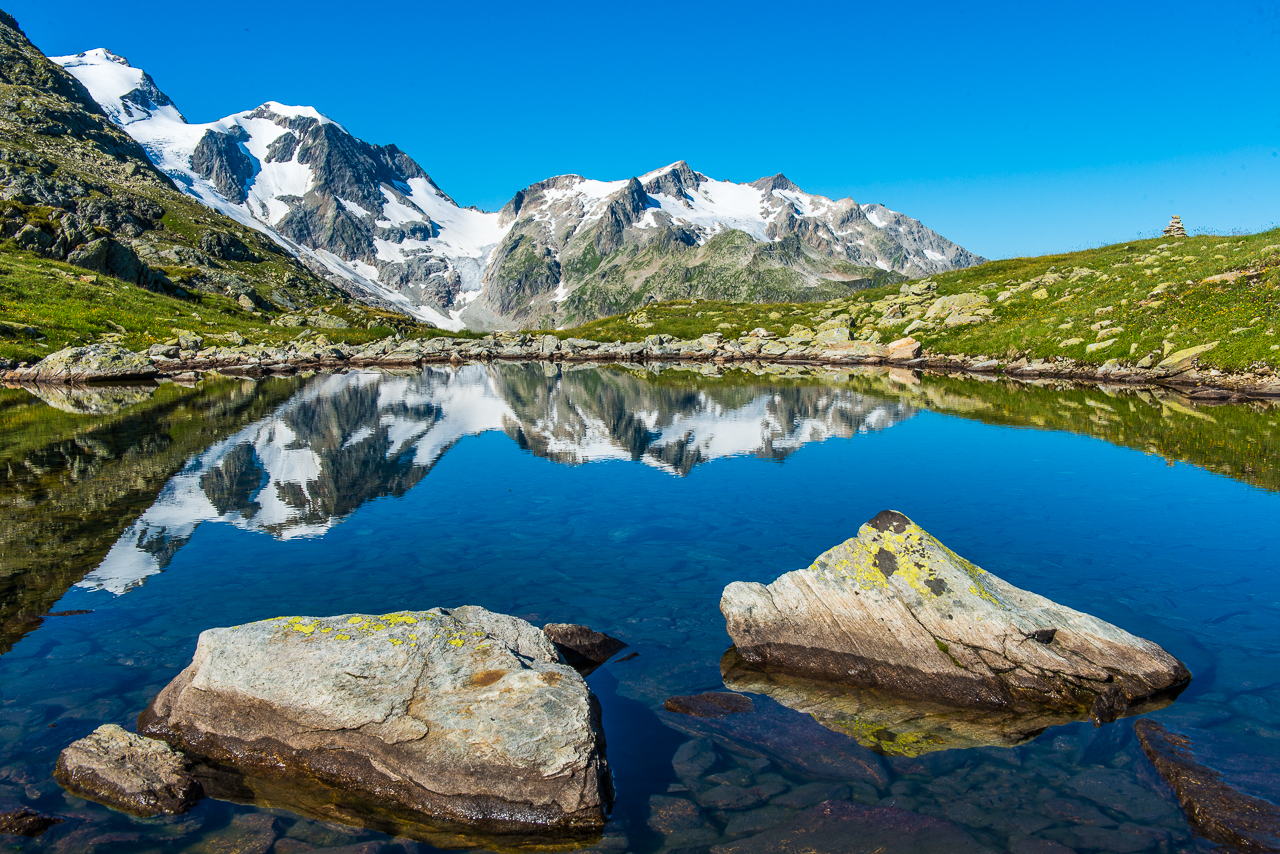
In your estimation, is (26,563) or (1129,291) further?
(1129,291)

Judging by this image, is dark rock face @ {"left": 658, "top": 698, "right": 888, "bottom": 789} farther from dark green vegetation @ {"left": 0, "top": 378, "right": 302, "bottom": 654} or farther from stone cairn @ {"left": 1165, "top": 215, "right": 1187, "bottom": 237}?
stone cairn @ {"left": 1165, "top": 215, "right": 1187, "bottom": 237}

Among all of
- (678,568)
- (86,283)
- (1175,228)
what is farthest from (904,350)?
(86,283)

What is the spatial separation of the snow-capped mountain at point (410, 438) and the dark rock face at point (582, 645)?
445 inches

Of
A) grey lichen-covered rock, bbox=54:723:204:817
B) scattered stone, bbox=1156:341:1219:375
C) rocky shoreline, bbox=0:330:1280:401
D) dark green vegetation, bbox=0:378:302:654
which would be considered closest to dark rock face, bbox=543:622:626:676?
grey lichen-covered rock, bbox=54:723:204:817

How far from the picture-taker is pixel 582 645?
13367 millimetres

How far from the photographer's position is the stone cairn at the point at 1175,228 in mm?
112825

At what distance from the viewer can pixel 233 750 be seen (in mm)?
10078

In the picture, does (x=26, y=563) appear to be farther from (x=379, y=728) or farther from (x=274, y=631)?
(x=379, y=728)

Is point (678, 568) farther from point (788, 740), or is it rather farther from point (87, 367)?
point (87, 367)

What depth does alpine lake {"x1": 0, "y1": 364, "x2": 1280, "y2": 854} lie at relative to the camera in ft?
29.7

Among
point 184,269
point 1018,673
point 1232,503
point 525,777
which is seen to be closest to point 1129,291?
point 1232,503

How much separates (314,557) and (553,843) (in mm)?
13534

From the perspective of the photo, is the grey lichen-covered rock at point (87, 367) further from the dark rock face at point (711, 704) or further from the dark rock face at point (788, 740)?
the dark rock face at point (788, 740)

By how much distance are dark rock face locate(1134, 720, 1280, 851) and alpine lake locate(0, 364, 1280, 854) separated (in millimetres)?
216
